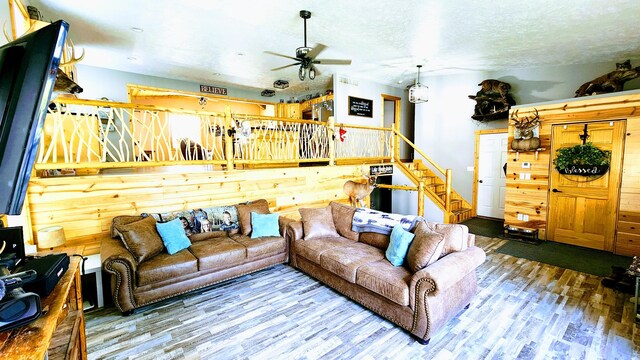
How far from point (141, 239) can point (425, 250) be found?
9.84 feet

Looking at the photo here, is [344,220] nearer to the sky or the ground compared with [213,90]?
nearer to the ground

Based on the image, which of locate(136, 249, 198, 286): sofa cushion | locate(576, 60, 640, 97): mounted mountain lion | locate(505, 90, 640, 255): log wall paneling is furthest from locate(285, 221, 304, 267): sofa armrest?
locate(576, 60, 640, 97): mounted mountain lion

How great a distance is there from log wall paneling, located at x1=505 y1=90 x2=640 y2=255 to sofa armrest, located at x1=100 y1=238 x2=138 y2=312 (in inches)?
248

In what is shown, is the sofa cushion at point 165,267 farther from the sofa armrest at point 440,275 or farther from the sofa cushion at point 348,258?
the sofa armrest at point 440,275

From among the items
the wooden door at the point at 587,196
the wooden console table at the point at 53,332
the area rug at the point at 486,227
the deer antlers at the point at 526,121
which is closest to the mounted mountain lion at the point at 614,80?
the wooden door at the point at 587,196

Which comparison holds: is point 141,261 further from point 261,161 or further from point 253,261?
point 261,161

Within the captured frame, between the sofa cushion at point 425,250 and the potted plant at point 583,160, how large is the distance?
380cm

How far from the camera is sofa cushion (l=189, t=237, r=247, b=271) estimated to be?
3.24m

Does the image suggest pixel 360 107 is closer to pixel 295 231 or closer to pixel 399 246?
pixel 295 231

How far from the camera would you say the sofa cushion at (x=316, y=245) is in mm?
3464

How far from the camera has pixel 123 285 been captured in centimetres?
276

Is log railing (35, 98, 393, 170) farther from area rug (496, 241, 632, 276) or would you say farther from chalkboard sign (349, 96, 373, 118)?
area rug (496, 241, 632, 276)

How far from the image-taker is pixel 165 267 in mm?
2969

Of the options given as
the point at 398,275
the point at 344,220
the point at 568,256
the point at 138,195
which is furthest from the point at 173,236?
the point at 568,256
